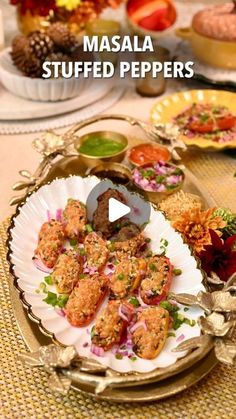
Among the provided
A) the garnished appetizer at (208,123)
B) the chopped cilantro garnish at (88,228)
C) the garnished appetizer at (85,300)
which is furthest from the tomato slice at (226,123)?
the garnished appetizer at (85,300)

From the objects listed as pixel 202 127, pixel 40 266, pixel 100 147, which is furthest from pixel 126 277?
pixel 202 127

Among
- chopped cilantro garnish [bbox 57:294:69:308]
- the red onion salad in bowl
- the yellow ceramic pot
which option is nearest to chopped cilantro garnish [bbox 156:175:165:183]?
the red onion salad in bowl

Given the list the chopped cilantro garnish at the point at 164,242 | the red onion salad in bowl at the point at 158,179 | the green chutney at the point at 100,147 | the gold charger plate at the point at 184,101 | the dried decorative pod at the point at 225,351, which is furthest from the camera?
the gold charger plate at the point at 184,101

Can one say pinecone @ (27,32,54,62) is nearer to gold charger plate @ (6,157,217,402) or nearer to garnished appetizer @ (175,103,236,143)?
garnished appetizer @ (175,103,236,143)

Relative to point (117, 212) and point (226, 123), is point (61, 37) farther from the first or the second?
point (117, 212)

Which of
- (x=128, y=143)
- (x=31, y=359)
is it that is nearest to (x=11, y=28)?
A: (x=128, y=143)

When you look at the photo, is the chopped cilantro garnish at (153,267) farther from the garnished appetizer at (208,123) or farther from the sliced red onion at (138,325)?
the garnished appetizer at (208,123)
